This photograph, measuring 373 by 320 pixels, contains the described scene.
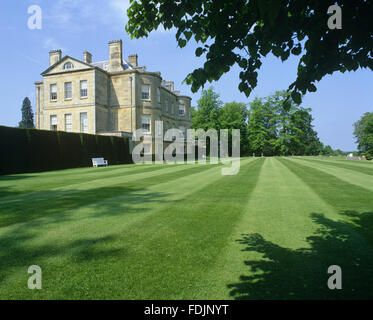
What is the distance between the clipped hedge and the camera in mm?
15516

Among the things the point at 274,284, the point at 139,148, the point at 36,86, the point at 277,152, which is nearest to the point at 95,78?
the point at 139,148

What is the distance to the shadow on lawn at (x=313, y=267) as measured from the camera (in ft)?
8.27

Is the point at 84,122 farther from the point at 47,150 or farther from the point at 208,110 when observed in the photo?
the point at 208,110

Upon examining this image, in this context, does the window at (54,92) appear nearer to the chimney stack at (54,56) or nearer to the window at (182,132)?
the chimney stack at (54,56)

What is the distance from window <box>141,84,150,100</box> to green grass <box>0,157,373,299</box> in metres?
28.8

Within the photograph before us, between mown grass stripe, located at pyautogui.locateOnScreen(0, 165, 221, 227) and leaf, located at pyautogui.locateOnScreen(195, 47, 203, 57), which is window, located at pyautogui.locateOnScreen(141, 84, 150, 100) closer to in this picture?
mown grass stripe, located at pyautogui.locateOnScreen(0, 165, 221, 227)

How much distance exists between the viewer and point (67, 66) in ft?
105

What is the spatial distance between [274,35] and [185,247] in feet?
10.2

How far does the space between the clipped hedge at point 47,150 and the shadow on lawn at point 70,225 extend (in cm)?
1068

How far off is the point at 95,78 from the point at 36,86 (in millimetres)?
12560

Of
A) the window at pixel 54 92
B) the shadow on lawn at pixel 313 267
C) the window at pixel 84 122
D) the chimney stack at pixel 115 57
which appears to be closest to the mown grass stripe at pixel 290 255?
the shadow on lawn at pixel 313 267
